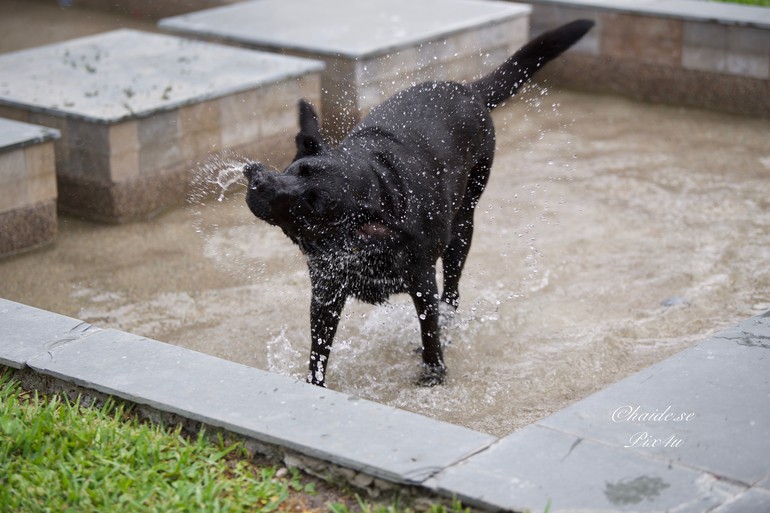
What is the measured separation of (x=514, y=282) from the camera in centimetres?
597

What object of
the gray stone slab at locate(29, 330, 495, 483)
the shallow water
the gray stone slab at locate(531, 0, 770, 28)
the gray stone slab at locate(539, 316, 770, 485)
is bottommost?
the shallow water

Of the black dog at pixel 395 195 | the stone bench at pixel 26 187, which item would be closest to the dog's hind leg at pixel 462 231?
the black dog at pixel 395 195

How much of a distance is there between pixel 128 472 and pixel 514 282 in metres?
3.01

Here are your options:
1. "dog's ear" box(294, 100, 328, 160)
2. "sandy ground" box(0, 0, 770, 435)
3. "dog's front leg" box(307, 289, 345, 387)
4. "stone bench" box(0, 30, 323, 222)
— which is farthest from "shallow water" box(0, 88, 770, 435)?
"dog's ear" box(294, 100, 328, 160)

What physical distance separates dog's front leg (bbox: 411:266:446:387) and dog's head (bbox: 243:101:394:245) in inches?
17.9

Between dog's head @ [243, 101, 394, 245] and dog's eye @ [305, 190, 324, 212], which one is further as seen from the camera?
dog's eye @ [305, 190, 324, 212]

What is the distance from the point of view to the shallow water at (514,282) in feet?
16.4

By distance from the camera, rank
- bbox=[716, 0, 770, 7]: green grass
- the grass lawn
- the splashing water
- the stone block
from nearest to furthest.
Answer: the grass lawn
the splashing water
the stone block
bbox=[716, 0, 770, 7]: green grass

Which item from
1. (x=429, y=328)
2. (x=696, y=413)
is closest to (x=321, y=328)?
(x=429, y=328)

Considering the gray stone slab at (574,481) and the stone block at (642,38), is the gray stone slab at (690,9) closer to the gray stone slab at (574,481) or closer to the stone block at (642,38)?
the stone block at (642,38)

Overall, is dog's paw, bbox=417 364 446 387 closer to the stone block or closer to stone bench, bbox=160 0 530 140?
stone bench, bbox=160 0 530 140

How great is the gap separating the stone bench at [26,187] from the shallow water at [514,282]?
0.13 m

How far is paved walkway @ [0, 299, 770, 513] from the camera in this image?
3080 mm

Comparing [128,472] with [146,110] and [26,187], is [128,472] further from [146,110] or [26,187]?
[146,110]
